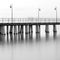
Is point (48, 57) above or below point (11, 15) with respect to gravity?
below

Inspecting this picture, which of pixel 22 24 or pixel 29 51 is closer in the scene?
pixel 29 51

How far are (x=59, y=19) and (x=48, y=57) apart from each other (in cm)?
1855

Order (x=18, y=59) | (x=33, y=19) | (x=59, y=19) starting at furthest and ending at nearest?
(x=59, y=19) < (x=33, y=19) < (x=18, y=59)

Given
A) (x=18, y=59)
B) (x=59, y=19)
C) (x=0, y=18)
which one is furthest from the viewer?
(x=59, y=19)

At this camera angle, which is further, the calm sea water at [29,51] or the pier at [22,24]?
the pier at [22,24]

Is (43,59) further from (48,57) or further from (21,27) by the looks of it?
(21,27)

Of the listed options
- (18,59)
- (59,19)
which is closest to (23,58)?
(18,59)

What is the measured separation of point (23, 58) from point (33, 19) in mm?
16070

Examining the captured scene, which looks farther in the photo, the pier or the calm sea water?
the pier

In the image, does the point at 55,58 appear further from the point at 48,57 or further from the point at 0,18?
the point at 0,18

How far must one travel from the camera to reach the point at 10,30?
25375mm

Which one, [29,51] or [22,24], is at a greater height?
[22,24]

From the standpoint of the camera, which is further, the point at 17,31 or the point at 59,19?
the point at 59,19

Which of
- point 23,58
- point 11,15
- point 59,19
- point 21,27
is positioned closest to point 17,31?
point 21,27
